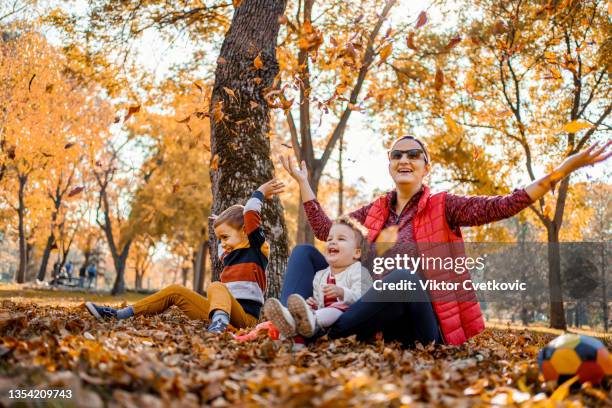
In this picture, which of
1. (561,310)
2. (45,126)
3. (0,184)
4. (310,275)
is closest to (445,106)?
(561,310)

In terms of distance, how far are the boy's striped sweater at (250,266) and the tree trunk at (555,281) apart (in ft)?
38.0

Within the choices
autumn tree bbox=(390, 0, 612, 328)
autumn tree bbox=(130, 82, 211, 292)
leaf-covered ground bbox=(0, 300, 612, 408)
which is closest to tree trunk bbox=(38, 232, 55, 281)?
autumn tree bbox=(130, 82, 211, 292)

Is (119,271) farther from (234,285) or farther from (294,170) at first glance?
(294,170)

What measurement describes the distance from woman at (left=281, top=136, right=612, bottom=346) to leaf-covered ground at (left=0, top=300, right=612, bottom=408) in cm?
18

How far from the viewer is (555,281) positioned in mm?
15070

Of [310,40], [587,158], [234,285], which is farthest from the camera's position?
[234,285]

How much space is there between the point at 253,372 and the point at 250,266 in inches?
98.3

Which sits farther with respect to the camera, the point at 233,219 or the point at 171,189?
the point at 171,189

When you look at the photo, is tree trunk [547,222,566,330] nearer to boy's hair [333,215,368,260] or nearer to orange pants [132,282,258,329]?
boy's hair [333,215,368,260]

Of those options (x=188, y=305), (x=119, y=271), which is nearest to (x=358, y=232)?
(x=188, y=305)

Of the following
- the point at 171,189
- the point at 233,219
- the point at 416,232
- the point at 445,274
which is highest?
the point at 171,189

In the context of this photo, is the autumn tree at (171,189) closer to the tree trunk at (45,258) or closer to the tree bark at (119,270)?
the tree bark at (119,270)

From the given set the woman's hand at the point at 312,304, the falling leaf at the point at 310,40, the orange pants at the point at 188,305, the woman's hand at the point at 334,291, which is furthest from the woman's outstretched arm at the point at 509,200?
the orange pants at the point at 188,305

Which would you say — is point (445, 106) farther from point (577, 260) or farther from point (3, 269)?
point (3, 269)
